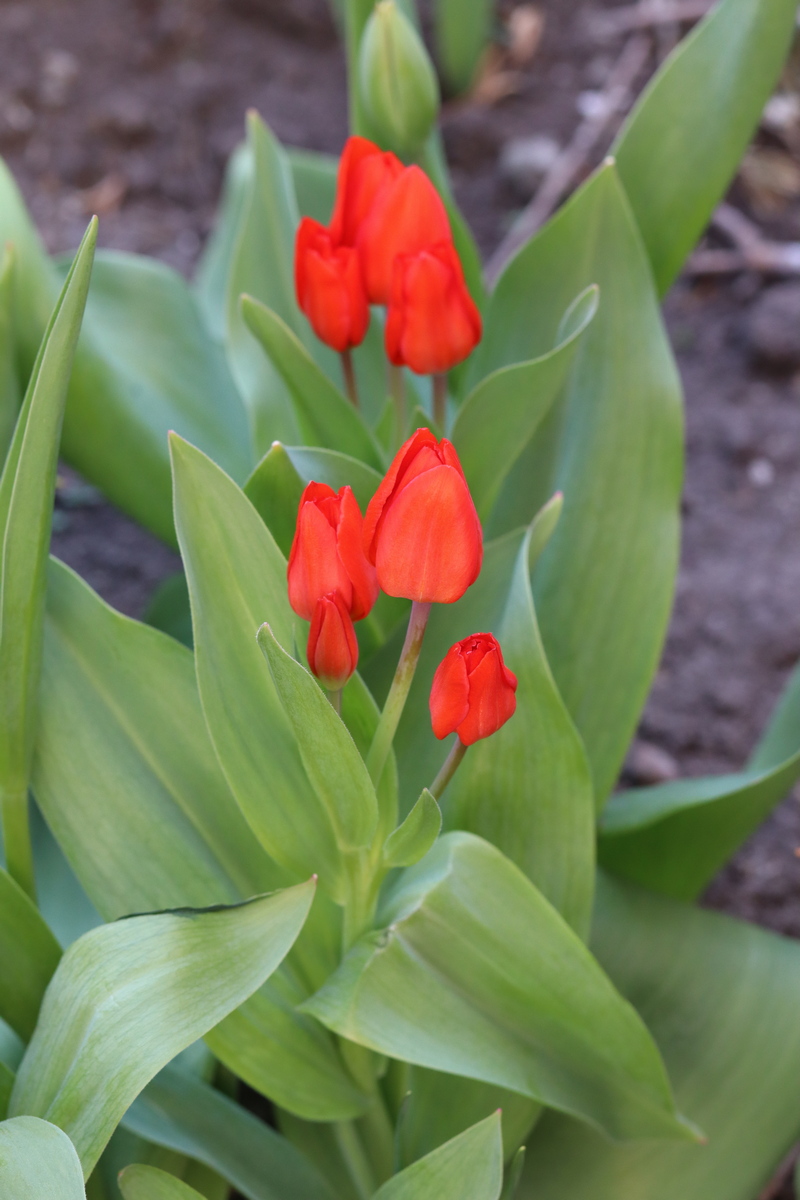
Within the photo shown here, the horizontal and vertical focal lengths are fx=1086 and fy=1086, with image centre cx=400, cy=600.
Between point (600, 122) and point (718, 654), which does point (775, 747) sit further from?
point (600, 122)

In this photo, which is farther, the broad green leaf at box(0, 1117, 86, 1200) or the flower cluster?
the flower cluster

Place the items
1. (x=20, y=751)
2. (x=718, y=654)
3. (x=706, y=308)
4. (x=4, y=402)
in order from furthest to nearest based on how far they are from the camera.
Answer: (x=706, y=308), (x=718, y=654), (x=4, y=402), (x=20, y=751)

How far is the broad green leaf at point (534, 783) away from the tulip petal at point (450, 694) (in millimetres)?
148

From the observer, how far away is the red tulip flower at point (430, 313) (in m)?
0.67

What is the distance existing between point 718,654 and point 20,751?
0.90 m

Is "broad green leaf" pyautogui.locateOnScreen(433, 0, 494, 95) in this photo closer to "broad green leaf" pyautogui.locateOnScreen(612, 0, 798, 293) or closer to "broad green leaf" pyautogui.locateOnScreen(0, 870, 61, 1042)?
"broad green leaf" pyautogui.locateOnScreen(612, 0, 798, 293)

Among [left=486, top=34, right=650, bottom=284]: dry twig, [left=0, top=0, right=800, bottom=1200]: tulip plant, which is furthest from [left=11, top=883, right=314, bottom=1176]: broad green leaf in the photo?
[left=486, top=34, right=650, bottom=284]: dry twig

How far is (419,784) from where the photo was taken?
0.75m

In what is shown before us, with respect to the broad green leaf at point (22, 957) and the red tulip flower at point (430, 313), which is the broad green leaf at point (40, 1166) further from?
the red tulip flower at point (430, 313)

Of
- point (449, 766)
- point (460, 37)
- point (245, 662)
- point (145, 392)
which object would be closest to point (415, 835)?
point (449, 766)

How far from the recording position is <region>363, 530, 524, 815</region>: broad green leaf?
0.75m

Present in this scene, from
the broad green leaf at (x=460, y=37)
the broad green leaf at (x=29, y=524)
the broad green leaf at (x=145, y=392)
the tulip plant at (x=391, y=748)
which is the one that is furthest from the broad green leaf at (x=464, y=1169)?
the broad green leaf at (x=460, y=37)

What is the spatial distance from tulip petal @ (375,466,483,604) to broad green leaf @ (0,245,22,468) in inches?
15.8

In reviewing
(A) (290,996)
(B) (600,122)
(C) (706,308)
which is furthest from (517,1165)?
(B) (600,122)
